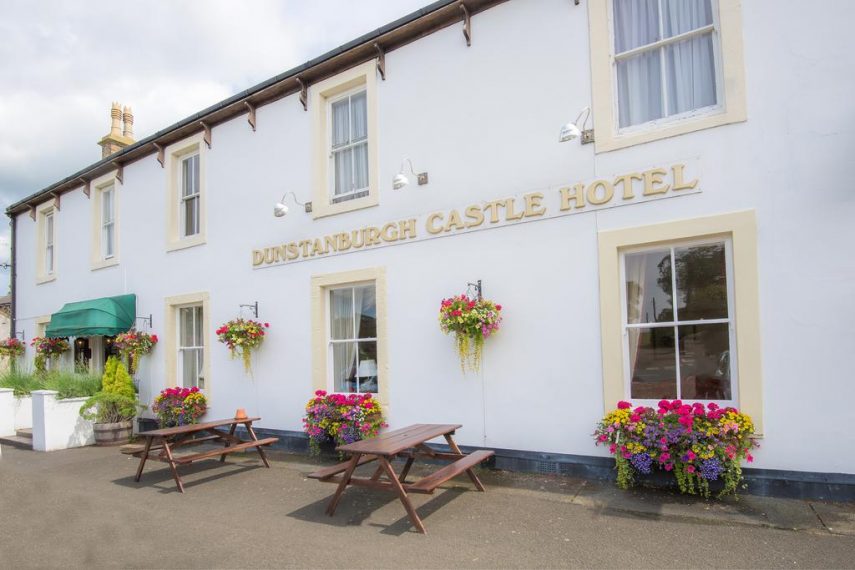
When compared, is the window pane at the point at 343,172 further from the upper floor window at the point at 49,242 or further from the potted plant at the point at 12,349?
the potted plant at the point at 12,349

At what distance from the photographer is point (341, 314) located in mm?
8047

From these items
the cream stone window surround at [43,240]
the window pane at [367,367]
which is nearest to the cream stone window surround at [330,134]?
the window pane at [367,367]

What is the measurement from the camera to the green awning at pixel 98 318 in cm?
1035

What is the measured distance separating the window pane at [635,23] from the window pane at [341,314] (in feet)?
15.1

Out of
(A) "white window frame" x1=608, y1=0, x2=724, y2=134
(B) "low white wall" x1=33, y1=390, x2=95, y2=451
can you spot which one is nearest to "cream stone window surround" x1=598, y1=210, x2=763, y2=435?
(A) "white window frame" x1=608, y1=0, x2=724, y2=134

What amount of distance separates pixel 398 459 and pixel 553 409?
7.03 feet

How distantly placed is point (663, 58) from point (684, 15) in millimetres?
462

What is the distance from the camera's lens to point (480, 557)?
4.14 meters

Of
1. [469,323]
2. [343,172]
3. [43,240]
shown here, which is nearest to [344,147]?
[343,172]

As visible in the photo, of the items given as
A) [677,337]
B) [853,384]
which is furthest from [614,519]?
A: [853,384]

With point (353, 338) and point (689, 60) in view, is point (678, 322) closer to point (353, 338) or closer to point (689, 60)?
point (689, 60)

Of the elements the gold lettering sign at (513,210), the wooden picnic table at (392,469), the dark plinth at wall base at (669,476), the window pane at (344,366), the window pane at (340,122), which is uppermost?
the window pane at (340,122)

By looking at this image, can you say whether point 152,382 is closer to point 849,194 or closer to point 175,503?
point 175,503

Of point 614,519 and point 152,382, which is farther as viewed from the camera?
point 152,382
